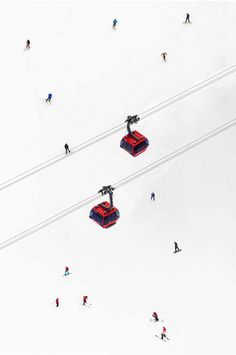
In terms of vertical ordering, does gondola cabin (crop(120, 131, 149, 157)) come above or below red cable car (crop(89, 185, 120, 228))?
above

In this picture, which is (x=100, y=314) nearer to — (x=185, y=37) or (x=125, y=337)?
(x=125, y=337)

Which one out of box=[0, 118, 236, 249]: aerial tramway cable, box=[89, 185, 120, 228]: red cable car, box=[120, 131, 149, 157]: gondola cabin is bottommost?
box=[89, 185, 120, 228]: red cable car

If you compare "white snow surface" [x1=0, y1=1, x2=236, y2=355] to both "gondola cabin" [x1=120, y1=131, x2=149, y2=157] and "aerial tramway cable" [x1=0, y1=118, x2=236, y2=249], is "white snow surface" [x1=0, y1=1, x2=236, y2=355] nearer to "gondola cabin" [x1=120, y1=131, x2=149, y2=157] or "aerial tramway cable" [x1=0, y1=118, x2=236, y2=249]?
"aerial tramway cable" [x1=0, y1=118, x2=236, y2=249]

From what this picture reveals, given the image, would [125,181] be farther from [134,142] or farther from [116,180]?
[134,142]

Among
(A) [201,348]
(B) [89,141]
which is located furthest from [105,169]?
(A) [201,348]

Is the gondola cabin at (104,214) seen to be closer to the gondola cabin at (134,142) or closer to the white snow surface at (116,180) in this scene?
the gondola cabin at (134,142)

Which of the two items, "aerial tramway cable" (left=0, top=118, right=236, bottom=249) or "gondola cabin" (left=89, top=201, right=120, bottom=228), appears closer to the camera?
"gondola cabin" (left=89, top=201, right=120, bottom=228)

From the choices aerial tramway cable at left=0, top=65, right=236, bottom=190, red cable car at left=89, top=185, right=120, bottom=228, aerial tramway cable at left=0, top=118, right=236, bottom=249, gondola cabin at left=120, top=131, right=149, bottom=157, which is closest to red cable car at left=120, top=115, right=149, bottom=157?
gondola cabin at left=120, top=131, right=149, bottom=157

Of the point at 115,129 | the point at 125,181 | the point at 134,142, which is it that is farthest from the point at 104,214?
the point at 115,129
